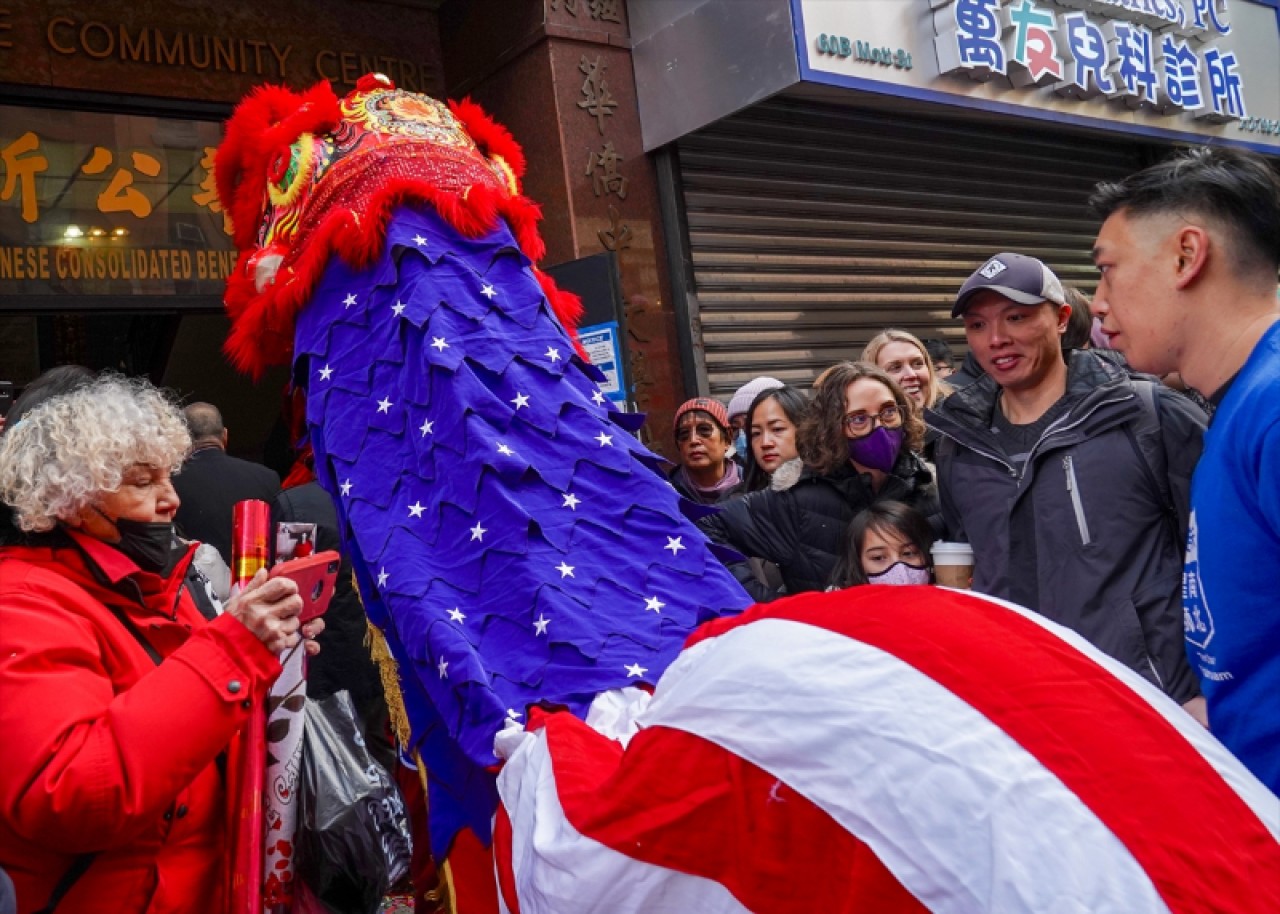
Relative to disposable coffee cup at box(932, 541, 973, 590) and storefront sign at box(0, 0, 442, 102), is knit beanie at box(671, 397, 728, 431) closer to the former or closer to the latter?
disposable coffee cup at box(932, 541, 973, 590)

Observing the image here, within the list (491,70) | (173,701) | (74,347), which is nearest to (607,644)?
(173,701)

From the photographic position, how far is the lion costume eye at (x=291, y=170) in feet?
11.1

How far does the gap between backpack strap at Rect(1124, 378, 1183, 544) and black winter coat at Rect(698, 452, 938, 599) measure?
3.09 feet

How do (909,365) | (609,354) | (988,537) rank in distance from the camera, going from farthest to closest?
(609,354), (909,365), (988,537)

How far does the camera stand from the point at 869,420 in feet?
11.9

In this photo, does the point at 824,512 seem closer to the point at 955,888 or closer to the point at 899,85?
the point at 955,888

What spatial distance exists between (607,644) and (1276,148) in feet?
32.0

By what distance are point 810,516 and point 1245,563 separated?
2115mm

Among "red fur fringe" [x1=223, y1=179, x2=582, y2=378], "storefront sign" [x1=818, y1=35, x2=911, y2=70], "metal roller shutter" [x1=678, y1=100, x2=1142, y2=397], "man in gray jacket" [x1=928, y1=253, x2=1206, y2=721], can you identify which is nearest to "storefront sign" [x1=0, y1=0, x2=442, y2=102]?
"metal roller shutter" [x1=678, y1=100, x2=1142, y2=397]

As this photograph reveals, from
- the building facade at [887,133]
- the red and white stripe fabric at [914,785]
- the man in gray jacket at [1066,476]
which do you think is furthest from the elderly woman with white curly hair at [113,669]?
the building facade at [887,133]

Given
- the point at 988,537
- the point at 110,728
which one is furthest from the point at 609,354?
the point at 110,728

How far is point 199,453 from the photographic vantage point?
4.84m

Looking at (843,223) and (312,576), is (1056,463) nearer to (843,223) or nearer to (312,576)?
(312,576)

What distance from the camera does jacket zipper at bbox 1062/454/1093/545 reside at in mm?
2766
